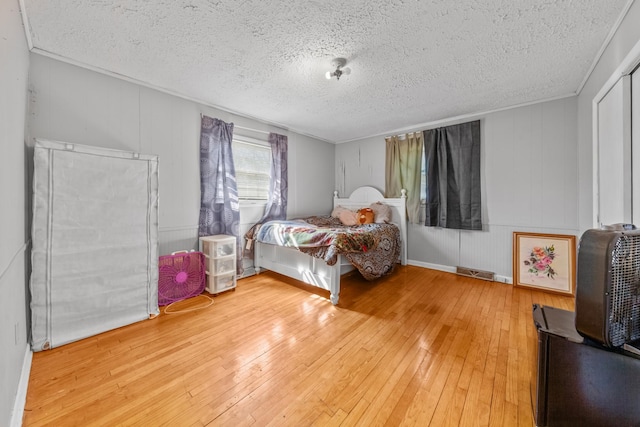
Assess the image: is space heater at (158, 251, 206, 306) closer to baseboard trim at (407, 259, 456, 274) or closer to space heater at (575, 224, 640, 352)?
space heater at (575, 224, 640, 352)

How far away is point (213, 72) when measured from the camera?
230 centimetres

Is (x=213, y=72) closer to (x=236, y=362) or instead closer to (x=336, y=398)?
(x=236, y=362)

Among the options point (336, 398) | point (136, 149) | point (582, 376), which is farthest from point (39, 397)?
point (582, 376)

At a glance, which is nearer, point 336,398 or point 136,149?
point 336,398

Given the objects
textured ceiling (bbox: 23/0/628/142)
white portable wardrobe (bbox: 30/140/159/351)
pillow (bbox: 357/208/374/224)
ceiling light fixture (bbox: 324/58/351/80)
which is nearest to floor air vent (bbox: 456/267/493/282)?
pillow (bbox: 357/208/374/224)

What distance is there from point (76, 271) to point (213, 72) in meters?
2.06

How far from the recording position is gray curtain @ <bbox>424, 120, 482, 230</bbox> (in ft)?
11.1

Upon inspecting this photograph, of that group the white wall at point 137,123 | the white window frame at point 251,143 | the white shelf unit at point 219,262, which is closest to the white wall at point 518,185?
the white window frame at point 251,143

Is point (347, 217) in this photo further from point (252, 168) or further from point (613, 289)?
point (613, 289)

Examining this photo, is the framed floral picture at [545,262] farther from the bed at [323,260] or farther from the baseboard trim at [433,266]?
the bed at [323,260]

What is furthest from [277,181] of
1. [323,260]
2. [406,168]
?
[406,168]

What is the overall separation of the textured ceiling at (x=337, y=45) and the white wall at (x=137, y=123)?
6.4 inches

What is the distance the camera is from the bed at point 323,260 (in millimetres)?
2645

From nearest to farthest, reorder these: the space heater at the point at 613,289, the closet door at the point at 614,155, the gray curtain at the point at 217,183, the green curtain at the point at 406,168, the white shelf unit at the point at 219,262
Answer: the space heater at the point at 613,289, the closet door at the point at 614,155, the white shelf unit at the point at 219,262, the gray curtain at the point at 217,183, the green curtain at the point at 406,168
